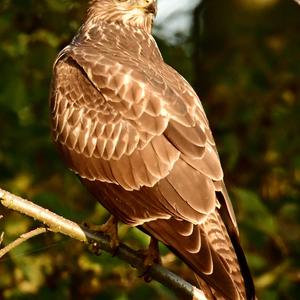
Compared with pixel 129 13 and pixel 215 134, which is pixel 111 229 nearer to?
pixel 129 13

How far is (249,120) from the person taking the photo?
10727 mm

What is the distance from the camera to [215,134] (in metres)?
10.6

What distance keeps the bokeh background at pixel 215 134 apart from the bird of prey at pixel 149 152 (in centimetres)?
60

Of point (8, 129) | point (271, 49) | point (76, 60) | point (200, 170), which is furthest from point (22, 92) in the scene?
point (271, 49)

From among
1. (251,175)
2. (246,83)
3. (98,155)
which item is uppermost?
(98,155)

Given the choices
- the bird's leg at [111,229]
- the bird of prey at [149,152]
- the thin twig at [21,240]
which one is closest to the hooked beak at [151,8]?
the bird of prey at [149,152]

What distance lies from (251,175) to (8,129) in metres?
2.49

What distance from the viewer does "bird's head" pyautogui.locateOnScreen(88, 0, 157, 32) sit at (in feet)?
28.9

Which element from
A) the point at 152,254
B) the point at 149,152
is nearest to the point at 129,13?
the point at 149,152

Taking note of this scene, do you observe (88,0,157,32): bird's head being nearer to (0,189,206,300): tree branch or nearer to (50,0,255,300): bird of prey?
(50,0,255,300): bird of prey

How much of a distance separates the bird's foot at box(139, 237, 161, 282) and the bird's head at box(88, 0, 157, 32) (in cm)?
180

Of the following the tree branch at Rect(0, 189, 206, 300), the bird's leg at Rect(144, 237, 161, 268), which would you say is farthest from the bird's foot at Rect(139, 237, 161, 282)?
the tree branch at Rect(0, 189, 206, 300)

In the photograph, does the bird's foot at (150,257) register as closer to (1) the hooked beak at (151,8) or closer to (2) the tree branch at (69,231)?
(2) the tree branch at (69,231)

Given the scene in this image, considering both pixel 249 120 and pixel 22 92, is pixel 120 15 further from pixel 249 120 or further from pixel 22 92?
pixel 249 120
